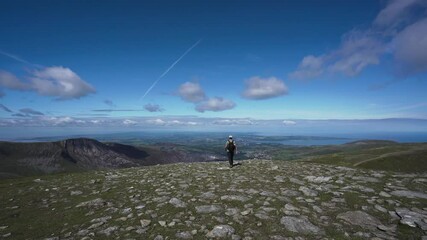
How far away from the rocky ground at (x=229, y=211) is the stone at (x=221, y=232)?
1.2 inches

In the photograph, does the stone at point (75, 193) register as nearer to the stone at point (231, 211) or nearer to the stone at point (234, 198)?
the stone at point (234, 198)

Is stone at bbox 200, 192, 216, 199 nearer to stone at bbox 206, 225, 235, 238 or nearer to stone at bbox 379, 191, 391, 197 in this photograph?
stone at bbox 206, 225, 235, 238

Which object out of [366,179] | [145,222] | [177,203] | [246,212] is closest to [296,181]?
[366,179]

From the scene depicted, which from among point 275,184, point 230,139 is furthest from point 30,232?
point 230,139

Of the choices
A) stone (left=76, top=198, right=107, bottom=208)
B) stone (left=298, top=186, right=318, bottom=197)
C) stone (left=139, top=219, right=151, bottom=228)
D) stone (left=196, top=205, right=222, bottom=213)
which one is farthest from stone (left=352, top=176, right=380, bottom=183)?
stone (left=76, top=198, right=107, bottom=208)

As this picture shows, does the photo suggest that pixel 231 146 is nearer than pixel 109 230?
No

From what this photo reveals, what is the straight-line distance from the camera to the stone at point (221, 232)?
24.6 feet

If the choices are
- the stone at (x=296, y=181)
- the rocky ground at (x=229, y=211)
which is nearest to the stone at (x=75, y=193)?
the rocky ground at (x=229, y=211)

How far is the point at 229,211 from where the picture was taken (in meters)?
9.43

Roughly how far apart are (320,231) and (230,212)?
3.19 m

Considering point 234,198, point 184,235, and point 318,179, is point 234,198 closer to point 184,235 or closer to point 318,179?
point 184,235

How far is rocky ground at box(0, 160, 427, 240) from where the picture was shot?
7.70 metres

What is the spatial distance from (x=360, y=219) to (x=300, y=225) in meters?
2.19

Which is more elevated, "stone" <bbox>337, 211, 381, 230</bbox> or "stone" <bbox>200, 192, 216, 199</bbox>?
"stone" <bbox>337, 211, 381, 230</bbox>
